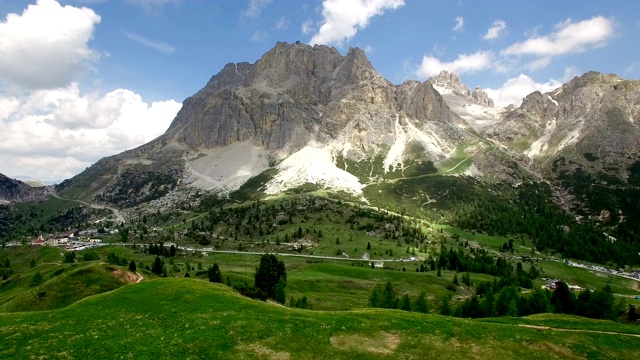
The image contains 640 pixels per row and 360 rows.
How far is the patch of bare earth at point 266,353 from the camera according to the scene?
37.8 meters

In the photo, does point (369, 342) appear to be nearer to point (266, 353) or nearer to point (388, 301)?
point (266, 353)

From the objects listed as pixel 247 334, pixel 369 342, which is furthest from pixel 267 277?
pixel 369 342

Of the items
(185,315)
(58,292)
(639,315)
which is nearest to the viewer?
(185,315)

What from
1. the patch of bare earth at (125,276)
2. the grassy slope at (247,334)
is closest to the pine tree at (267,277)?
the patch of bare earth at (125,276)

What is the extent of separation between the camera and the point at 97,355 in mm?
36156

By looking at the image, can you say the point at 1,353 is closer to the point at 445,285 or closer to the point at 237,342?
the point at 237,342

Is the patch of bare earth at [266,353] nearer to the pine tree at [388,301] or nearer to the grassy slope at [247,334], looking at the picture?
the grassy slope at [247,334]

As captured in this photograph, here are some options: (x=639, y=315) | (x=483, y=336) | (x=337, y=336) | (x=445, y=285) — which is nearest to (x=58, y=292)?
(x=337, y=336)

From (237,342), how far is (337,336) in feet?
34.6

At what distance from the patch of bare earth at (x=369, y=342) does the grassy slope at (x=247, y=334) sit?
0.11m

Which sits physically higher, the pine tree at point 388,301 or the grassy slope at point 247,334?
the grassy slope at point 247,334

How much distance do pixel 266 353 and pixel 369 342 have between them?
11.0 metres

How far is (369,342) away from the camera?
42.2 meters

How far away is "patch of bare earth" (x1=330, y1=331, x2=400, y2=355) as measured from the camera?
40.8 m
